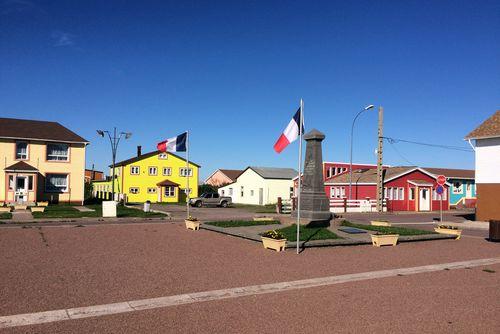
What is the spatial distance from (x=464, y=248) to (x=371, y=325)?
10.3 meters

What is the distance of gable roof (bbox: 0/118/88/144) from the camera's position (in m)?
37.0

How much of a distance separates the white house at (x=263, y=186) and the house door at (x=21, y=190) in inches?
1065

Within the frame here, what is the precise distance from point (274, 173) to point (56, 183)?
2731 centimetres

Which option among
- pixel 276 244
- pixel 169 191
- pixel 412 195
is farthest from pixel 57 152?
pixel 412 195

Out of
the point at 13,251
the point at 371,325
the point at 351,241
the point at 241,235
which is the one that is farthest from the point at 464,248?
the point at 13,251

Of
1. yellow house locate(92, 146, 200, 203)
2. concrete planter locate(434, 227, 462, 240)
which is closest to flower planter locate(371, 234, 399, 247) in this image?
concrete planter locate(434, 227, 462, 240)

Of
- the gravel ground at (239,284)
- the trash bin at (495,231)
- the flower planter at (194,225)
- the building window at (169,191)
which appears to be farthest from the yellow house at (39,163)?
the trash bin at (495,231)

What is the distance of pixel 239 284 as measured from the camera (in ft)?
27.9

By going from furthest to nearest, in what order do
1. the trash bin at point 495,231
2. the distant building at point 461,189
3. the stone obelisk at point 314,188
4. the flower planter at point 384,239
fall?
the distant building at point 461,189, the stone obelisk at point 314,188, the trash bin at point 495,231, the flower planter at point 384,239

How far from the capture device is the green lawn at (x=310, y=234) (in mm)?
14735

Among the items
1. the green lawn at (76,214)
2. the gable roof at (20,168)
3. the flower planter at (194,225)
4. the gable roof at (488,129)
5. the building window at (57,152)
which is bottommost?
the green lawn at (76,214)

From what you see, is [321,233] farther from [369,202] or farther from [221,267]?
[369,202]

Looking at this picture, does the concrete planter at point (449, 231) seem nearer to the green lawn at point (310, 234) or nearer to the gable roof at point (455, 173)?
the green lawn at point (310, 234)

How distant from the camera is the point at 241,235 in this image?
15914 millimetres
